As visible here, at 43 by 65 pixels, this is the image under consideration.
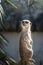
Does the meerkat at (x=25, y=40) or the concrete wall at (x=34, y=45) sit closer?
the meerkat at (x=25, y=40)

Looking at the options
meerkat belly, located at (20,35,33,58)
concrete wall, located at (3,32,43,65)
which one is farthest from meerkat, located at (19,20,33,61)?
concrete wall, located at (3,32,43,65)

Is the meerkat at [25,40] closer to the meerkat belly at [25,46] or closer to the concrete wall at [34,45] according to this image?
the meerkat belly at [25,46]

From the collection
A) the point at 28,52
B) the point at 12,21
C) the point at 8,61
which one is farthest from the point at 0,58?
the point at 12,21

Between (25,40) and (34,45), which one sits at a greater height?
(25,40)

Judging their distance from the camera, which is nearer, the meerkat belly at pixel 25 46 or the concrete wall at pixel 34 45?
the meerkat belly at pixel 25 46

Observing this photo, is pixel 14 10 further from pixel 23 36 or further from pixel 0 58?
pixel 23 36

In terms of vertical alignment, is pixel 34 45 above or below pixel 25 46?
below

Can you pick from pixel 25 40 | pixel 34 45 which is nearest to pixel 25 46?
pixel 25 40

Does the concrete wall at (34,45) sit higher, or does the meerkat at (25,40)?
the meerkat at (25,40)

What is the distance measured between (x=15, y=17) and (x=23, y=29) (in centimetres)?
207

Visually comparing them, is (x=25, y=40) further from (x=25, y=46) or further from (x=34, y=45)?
(x=34, y=45)

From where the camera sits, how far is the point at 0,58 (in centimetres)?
373

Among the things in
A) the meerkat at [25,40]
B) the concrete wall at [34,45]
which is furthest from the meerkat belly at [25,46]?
the concrete wall at [34,45]

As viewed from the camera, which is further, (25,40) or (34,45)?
(34,45)
